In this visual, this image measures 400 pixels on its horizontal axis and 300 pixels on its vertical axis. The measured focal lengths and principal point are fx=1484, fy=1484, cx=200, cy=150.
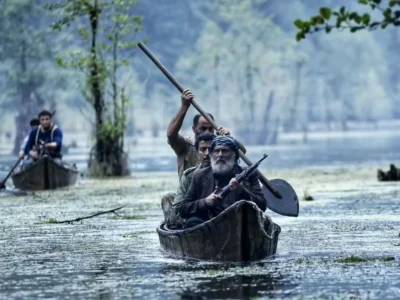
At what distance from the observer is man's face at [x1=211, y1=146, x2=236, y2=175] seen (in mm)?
14648

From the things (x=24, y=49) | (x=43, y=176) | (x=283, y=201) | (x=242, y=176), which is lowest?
(x=283, y=201)

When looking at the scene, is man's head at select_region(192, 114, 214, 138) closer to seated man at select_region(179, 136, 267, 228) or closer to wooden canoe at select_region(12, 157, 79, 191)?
seated man at select_region(179, 136, 267, 228)

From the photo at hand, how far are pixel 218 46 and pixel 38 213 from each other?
7219 centimetres

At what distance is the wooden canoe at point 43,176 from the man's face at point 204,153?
14.5 metres

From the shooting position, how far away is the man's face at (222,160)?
Answer: 14648 millimetres

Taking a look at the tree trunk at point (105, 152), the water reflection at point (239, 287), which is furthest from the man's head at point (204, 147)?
the tree trunk at point (105, 152)

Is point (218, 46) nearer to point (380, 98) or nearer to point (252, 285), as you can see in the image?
point (380, 98)

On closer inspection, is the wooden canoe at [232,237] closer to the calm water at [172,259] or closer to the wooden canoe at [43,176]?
the calm water at [172,259]

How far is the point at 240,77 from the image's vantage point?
98312mm

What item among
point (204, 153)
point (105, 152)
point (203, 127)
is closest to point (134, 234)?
point (203, 127)

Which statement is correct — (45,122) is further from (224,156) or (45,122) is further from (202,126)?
(224,156)

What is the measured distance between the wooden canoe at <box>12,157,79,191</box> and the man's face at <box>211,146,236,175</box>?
15.4 m

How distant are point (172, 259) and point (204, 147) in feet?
4.01

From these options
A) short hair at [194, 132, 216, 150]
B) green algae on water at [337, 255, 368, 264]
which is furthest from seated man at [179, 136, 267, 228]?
green algae on water at [337, 255, 368, 264]
